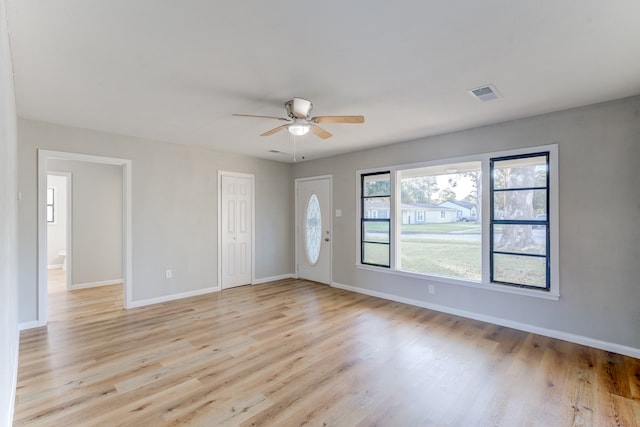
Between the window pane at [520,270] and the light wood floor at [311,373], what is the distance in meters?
0.60

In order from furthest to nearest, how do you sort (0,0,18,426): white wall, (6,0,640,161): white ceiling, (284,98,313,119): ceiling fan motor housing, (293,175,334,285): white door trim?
(293,175,334,285): white door trim
(284,98,313,119): ceiling fan motor housing
(6,0,640,161): white ceiling
(0,0,18,426): white wall

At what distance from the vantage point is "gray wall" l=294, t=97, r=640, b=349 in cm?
298

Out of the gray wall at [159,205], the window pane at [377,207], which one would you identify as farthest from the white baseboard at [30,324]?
the window pane at [377,207]

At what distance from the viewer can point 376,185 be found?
518 centimetres

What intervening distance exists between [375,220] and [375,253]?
567 millimetres

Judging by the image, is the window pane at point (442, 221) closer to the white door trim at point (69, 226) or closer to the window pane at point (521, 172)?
the window pane at point (521, 172)

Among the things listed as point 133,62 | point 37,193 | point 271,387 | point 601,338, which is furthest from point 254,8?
point 601,338

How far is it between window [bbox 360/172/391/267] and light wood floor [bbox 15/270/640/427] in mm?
1194

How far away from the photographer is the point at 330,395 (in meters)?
2.32

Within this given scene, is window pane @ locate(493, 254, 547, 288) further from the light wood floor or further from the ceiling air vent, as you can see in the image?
the ceiling air vent

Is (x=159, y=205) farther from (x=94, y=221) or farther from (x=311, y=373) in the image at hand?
(x=311, y=373)

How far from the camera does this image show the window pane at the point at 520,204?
11.5 feet

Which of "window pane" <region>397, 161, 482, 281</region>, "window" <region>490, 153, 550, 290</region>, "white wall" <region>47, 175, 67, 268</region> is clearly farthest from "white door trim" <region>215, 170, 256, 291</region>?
"white wall" <region>47, 175, 67, 268</region>

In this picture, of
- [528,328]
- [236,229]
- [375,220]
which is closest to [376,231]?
[375,220]
